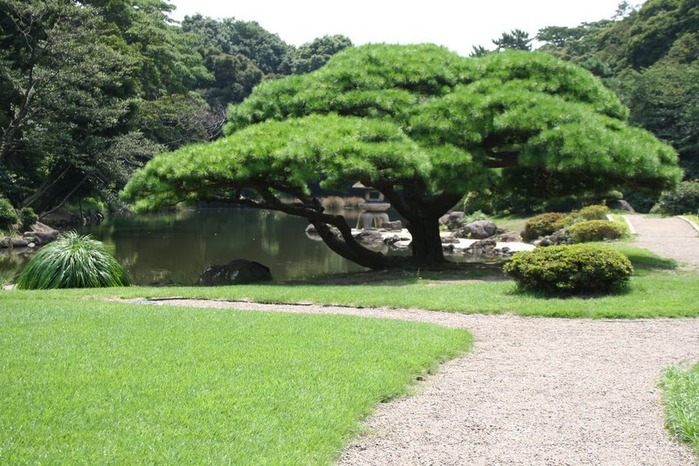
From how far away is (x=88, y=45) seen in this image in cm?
2569

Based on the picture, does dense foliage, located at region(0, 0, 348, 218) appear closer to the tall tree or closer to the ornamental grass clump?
the tall tree

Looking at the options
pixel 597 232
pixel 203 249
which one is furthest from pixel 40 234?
pixel 597 232

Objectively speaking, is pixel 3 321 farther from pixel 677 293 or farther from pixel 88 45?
pixel 88 45

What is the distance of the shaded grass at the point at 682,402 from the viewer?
4.57m

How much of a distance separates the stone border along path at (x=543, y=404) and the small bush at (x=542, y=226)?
680 inches

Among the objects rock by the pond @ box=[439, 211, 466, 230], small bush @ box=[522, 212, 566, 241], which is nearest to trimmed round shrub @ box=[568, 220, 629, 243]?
small bush @ box=[522, 212, 566, 241]

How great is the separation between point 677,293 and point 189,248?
19.4 m

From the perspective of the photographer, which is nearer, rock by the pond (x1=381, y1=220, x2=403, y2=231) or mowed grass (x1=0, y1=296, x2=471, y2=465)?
mowed grass (x1=0, y1=296, x2=471, y2=465)

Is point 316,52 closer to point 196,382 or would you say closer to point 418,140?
point 418,140

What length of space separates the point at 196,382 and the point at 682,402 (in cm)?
370

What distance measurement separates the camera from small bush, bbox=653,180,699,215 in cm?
2697

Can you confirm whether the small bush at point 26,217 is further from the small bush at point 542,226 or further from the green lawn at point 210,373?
the small bush at point 542,226

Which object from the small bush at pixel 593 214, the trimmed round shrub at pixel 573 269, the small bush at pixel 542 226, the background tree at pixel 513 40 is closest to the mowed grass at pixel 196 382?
the trimmed round shrub at pixel 573 269

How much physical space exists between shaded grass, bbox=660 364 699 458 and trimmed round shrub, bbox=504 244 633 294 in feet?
13.0
